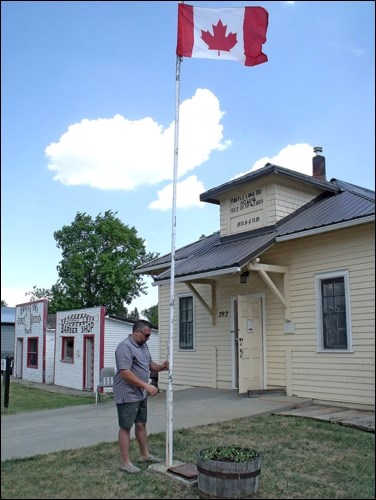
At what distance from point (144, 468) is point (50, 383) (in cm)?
2095

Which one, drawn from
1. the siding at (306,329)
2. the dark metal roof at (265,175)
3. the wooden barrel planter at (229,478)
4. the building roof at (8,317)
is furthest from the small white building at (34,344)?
the wooden barrel planter at (229,478)

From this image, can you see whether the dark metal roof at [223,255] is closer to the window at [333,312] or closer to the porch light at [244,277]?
the porch light at [244,277]

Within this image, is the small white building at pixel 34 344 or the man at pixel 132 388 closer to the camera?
the man at pixel 132 388

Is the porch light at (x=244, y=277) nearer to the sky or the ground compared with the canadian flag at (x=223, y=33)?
nearer to the ground

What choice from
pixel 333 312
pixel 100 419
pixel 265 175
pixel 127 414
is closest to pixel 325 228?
pixel 333 312

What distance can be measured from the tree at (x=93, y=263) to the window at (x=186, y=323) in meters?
28.7

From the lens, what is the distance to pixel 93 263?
1722 inches

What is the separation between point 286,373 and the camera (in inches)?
450

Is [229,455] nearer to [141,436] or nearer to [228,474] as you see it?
[228,474]

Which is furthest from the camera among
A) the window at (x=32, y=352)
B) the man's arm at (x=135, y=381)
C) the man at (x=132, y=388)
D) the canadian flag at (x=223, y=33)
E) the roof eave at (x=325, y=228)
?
the window at (x=32, y=352)

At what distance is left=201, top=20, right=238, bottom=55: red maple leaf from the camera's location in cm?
721

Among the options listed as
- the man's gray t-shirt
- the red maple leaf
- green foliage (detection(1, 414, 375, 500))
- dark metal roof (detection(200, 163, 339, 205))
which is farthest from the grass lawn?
dark metal roof (detection(200, 163, 339, 205))

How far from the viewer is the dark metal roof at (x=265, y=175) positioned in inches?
463

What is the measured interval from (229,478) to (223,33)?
560 centimetres
